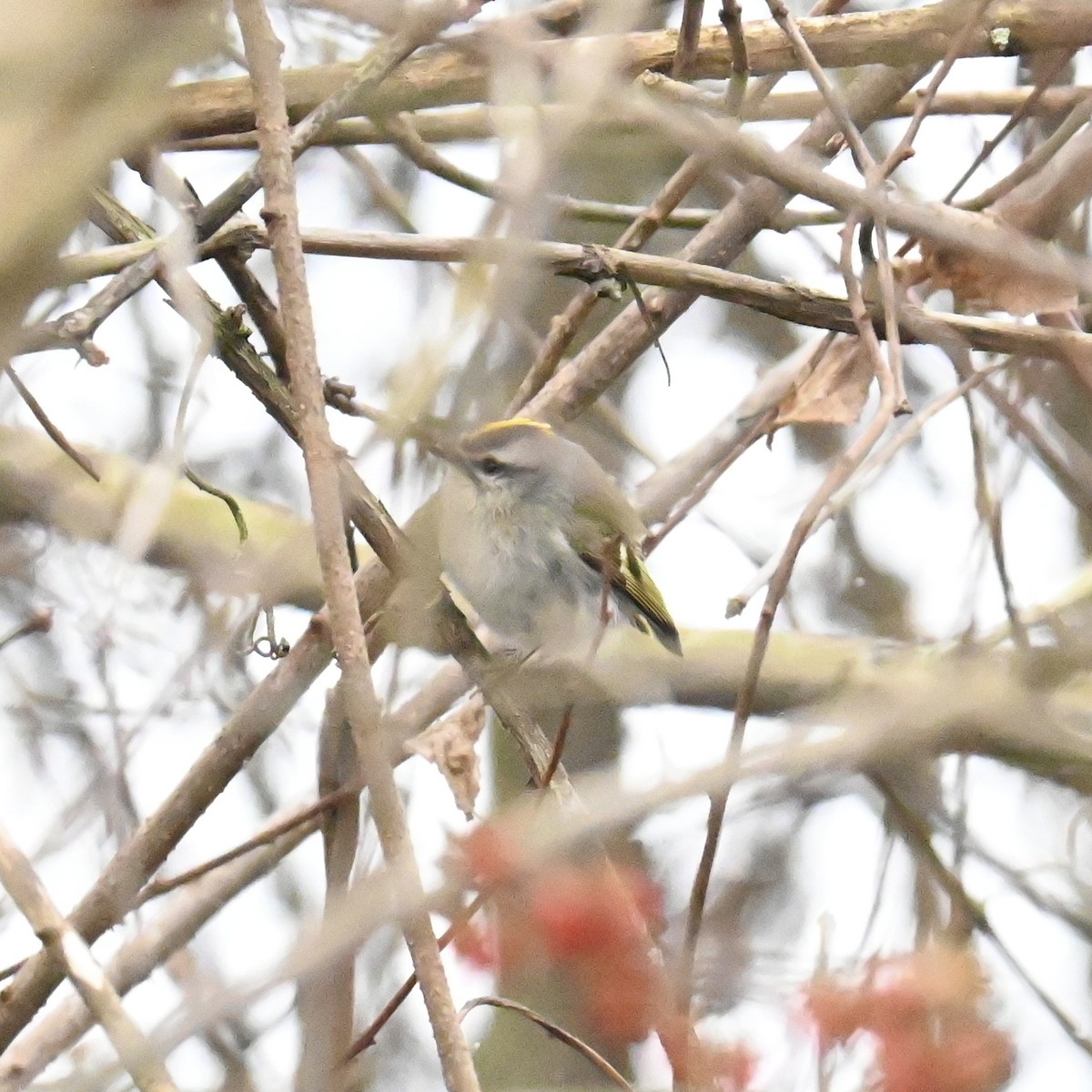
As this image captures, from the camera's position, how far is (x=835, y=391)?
102 inches

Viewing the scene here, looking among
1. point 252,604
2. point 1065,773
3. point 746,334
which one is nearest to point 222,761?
point 252,604

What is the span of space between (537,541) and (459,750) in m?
1.28

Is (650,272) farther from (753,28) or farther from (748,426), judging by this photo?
(748,426)

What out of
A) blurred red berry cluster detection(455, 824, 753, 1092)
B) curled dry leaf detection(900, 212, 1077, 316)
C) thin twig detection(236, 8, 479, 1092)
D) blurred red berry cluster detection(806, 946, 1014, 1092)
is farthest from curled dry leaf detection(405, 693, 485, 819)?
curled dry leaf detection(900, 212, 1077, 316)

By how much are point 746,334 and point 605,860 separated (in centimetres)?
334

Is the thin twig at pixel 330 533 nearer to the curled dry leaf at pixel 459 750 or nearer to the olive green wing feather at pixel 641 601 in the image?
the curled dry leaf at pixel 459 750

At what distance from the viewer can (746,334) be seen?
4.98m

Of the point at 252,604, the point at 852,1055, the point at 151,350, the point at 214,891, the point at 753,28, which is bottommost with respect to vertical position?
the point at 852,1055

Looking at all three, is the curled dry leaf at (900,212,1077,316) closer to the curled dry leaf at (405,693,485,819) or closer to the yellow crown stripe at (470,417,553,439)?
the yellow crown stripe at (470,417,553,439)

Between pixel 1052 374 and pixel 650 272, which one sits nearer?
pixel 650 272

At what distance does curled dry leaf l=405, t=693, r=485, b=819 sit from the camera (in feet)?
7.35

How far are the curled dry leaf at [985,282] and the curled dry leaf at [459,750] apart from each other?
3.35ft

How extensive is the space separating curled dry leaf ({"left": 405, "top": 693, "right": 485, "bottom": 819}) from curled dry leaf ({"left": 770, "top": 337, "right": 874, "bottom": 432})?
0.77 m

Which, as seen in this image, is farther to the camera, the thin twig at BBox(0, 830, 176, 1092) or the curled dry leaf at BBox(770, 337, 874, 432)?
the curled dry leaf at BBox(770, 337, 874, 432)
